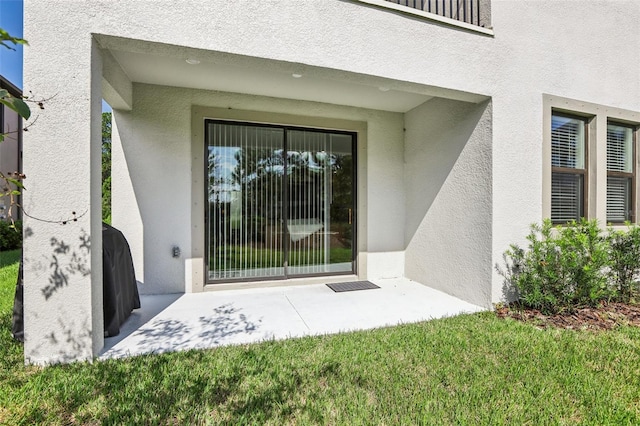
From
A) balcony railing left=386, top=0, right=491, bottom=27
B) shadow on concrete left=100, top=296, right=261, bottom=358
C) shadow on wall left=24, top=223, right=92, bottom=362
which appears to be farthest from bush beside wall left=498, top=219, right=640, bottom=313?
shadow on wall left=24, top=223, right=92, bottom=362

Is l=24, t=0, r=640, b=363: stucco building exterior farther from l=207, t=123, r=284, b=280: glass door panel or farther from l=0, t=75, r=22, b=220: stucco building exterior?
l=0, t=75, r=22, b=220: stucco building exterior

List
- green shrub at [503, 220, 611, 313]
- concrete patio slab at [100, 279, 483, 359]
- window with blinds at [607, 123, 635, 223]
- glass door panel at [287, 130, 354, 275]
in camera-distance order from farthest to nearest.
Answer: glass door panel at [287, 130, 354, 275], window with blinds at [607, 123, 635, 223], green shrub at [503, 220, 611, 313], concrete patio slab at [100, 279, 483, 359]

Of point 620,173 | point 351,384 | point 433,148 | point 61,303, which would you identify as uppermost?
point 433,148

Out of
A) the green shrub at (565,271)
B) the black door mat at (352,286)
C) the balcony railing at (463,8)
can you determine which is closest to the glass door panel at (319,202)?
the black door mat at (352,286)

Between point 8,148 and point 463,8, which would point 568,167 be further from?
point 8,148

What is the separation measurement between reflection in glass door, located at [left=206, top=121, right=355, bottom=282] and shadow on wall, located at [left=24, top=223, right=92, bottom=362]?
271cm

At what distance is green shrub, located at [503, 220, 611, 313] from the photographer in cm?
436

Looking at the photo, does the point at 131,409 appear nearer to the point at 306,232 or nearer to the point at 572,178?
the point at 306,232

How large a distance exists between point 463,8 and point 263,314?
5486 mm

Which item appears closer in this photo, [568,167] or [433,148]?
[568,167]

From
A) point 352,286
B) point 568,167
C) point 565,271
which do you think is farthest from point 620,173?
point 352,286

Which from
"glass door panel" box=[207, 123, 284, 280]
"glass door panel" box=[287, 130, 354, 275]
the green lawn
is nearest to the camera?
the green lawn

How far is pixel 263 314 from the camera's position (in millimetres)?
4473

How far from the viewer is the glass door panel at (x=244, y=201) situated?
584 centimetres
